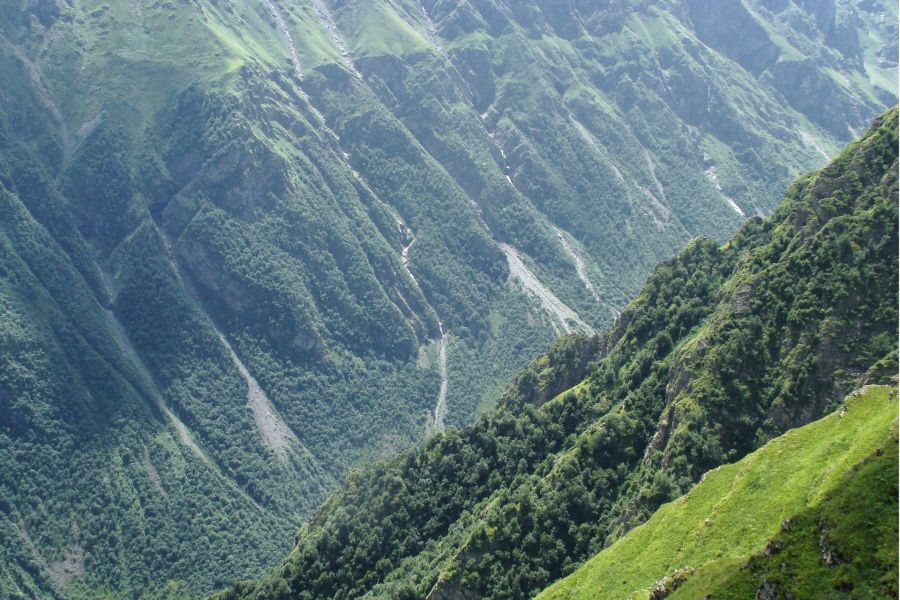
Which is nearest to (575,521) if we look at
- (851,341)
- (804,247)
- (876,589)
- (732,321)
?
(732,321)

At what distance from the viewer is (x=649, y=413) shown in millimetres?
140875

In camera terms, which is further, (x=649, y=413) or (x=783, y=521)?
(x=649, y=413)

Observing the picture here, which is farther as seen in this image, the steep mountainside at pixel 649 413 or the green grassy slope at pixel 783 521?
the steep mountainside at pixel 649 413

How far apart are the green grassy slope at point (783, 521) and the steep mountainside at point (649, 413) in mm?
16386

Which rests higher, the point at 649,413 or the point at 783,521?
the point at 783,521

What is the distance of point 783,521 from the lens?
238ft

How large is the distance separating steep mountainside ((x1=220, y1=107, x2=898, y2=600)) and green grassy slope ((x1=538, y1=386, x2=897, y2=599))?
53.8 feet

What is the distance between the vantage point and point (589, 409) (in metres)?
160

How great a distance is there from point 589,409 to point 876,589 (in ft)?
322

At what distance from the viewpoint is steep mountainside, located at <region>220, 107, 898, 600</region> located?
4678 inches

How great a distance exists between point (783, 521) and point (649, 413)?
224 feet

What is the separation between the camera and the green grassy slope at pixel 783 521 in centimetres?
6612

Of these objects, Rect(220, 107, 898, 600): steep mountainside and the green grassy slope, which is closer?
the green grassy slope

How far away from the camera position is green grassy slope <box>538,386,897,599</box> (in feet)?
217
